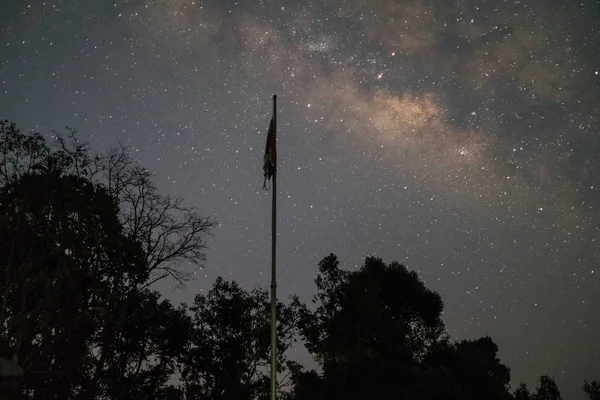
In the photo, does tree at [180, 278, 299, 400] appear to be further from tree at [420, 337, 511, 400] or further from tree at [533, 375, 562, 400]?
tree at [533, 375, 562, 400]

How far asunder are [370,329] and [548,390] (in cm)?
3102

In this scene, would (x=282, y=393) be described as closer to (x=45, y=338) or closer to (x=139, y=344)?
(x=139, y=344)

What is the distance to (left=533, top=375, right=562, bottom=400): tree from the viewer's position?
46.9 metres

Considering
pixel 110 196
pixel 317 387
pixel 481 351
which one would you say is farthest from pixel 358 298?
pixel 110 196

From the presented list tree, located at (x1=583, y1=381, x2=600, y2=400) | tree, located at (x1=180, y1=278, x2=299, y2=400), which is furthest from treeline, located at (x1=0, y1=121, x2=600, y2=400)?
tree, located at (x1=583, y1=381, x2=600, y2=400)

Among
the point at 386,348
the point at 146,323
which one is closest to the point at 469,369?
the point at 386,348

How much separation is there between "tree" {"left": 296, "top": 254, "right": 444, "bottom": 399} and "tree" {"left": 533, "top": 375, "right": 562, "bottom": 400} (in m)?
21.2

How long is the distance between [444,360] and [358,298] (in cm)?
605

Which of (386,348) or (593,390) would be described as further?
(593,390)

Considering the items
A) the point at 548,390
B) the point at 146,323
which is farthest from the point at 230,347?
the point at 548,390

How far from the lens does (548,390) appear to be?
1871 inches

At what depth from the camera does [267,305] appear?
3120 centimetres

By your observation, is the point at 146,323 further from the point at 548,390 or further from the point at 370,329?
the point at 548,390

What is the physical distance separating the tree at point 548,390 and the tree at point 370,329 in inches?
833
